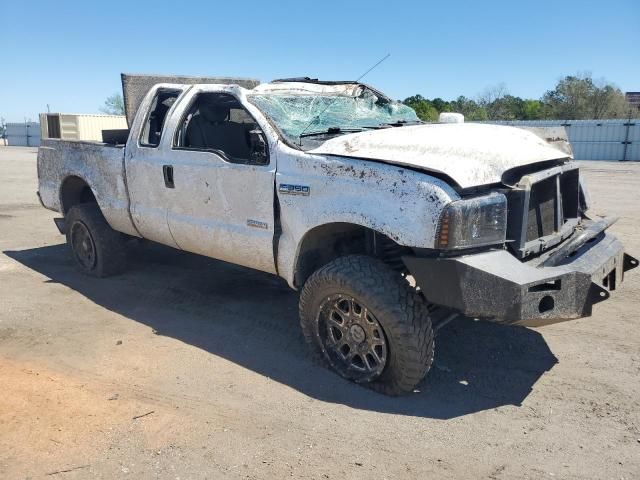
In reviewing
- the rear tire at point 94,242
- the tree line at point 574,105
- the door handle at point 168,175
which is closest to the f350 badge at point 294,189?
the door handle at point 168,175

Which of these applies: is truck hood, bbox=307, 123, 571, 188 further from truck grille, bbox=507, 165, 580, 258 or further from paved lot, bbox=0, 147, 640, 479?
paved lot, bbox=0, 147, 640, 479

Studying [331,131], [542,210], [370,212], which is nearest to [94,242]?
[331,131]

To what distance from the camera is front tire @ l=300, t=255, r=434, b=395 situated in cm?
350

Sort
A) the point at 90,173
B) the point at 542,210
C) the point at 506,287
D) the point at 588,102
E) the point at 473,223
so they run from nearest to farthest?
the point at 506,287 → the point at 473,223 → the point at 542,210 → the point at 90,173 → the point at 588,102

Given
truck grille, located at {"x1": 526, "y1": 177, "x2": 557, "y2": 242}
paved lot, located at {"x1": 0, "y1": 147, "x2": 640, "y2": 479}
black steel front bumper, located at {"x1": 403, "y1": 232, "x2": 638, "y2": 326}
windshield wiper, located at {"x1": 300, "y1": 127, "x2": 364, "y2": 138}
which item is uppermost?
windshield wiper, located at {"x1": 300, "y1": 127, "x2": 364, "y2": 138}

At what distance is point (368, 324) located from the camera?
3680mm

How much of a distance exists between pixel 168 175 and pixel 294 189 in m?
1.54

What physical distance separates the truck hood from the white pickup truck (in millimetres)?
16

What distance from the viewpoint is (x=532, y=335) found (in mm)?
4699

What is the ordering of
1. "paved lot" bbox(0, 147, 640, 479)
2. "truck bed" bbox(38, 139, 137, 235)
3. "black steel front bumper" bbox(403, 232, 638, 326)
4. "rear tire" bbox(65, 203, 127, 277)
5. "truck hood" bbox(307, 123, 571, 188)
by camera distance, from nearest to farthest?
"paved lot" bbox(0, 147, 640, 479)
"black steel front bumper" bbox(403, 232, 638, 326)
"truck hood" bbox(307, 123, 571, 188)
"truck bed" bbox(38, 139, 137, 235)
"rear tire" bbox(65, 203, 127, 277)

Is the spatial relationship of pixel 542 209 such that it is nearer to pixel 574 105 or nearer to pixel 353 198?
pixel 353 198

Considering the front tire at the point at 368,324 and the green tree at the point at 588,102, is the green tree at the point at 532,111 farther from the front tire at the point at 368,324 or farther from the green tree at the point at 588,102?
the front tire at the point at 368,324

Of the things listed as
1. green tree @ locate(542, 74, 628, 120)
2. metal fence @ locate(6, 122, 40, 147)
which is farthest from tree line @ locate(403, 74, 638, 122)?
metal fence @ locate(6, 122, 40, 147)

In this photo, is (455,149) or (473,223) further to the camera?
(455,149)
